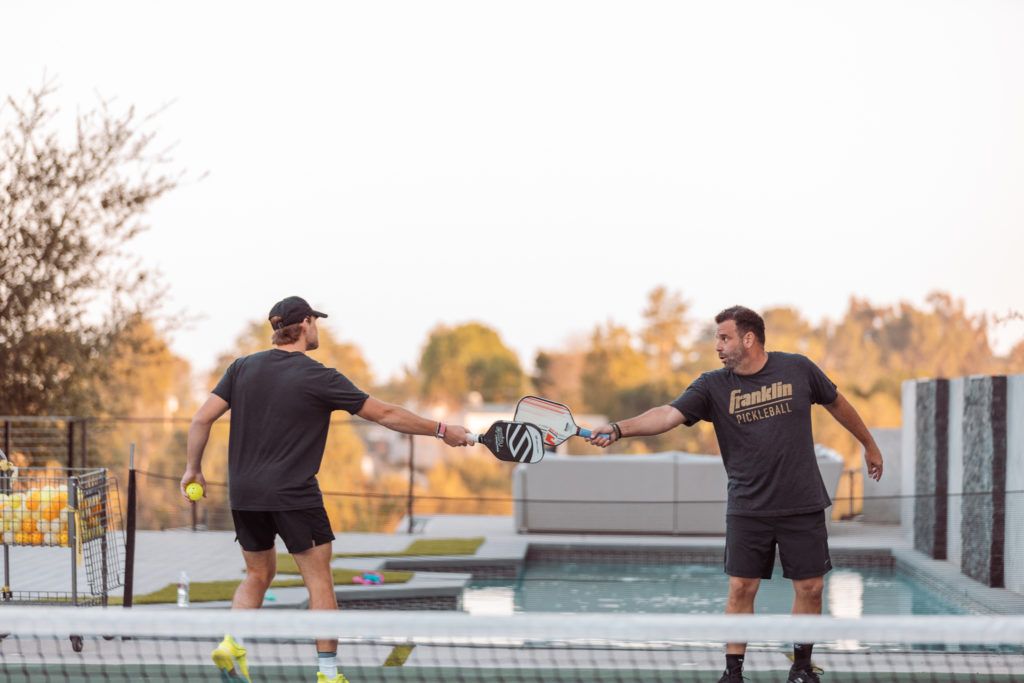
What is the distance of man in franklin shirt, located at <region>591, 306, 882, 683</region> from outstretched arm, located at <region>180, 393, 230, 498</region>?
162cm

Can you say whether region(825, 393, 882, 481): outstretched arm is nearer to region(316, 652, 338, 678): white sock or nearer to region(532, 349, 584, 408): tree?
region(316, 652, 338, 678): white sock

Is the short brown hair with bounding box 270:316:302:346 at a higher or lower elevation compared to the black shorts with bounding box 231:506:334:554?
higher

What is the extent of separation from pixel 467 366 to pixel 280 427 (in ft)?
277

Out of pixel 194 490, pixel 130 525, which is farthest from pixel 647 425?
pixel 130 525

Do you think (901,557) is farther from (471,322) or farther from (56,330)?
(471,322)

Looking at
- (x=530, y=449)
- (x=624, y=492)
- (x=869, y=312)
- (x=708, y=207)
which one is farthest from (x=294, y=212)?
(x=530, y=449)

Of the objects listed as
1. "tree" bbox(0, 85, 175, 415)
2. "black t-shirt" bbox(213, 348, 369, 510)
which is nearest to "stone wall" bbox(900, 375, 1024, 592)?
"black t-shirt" bbox(213, 348, 369, 510)

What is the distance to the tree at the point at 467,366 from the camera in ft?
292

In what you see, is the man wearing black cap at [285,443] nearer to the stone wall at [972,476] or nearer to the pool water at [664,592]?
the pool water at [664,592]

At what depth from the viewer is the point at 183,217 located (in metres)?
43.7

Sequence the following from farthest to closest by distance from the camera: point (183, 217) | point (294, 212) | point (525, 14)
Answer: point (294, 212) → point (525, 14) → point (183, 217)

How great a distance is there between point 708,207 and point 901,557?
45737 mm

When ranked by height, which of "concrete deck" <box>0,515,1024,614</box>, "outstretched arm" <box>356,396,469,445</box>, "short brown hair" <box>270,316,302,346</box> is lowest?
"concrete deck" <box>0,515,1024,614</box>

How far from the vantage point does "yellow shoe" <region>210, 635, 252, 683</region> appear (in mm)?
4883
